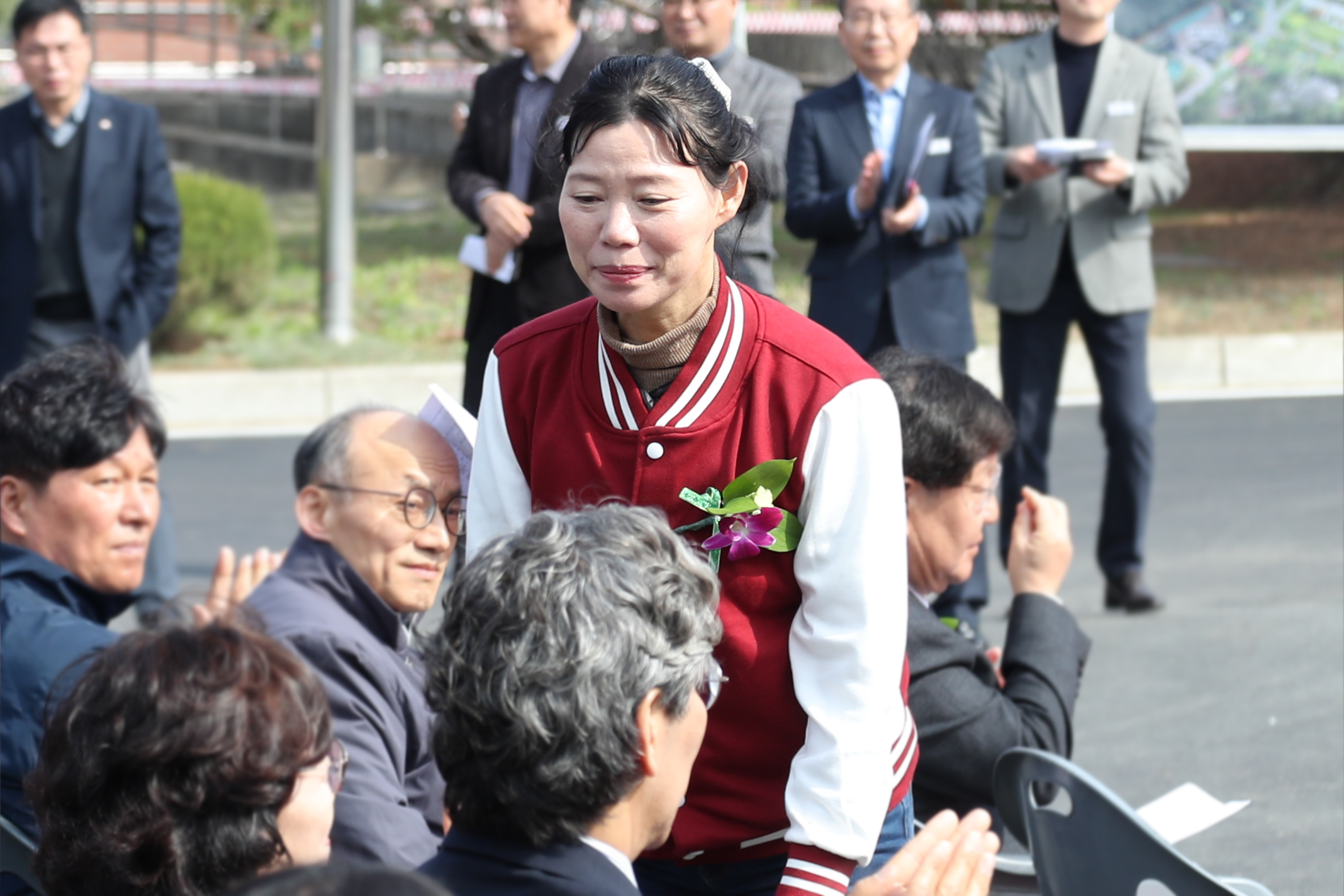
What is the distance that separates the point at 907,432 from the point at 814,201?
2259 mm

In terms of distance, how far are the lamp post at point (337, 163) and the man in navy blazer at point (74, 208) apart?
4894 millimetres

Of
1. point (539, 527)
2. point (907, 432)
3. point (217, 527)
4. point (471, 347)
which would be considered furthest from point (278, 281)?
point (539, 527)

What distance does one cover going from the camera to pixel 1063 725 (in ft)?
9.25

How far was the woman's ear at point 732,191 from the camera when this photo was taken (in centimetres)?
212

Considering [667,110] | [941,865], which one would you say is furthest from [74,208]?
[941,865]

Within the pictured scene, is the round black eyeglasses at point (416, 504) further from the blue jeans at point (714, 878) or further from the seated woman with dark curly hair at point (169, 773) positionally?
the seated woman with dark curly hair at point (169, 773)

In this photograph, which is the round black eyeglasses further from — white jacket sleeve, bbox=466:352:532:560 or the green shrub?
the green shrub

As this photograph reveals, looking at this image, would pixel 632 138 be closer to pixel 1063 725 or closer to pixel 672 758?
pixel 672 758

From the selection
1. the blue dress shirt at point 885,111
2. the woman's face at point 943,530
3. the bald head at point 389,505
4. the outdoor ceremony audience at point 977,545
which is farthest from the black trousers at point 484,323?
the woman's face at point 943,530

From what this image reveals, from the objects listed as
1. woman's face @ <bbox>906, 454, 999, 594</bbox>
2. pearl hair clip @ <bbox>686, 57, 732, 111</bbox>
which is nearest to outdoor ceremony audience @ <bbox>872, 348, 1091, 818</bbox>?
woman's face @ <bbox>906, 454, 999, 594</bbox>

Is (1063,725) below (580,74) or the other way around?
below

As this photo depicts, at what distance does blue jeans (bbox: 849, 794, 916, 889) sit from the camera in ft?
7.51

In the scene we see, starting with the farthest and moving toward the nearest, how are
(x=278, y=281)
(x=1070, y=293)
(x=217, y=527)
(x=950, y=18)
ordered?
(x=950, y=18), (x=278, y=281), (x=217, y=527), (x=1070, y=293)

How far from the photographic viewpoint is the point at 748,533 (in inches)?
80.5
